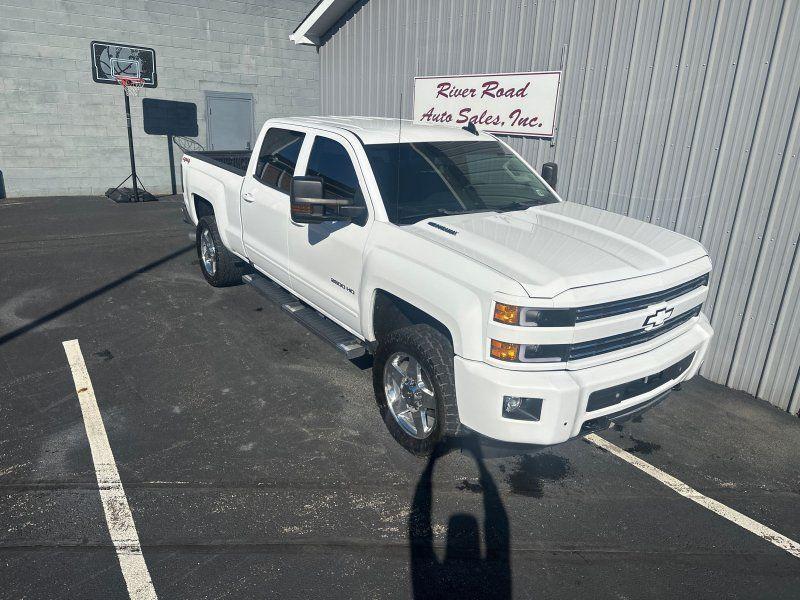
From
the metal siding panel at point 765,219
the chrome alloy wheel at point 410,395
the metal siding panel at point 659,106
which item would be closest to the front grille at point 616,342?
the chrome alloy wheel at point 410,395

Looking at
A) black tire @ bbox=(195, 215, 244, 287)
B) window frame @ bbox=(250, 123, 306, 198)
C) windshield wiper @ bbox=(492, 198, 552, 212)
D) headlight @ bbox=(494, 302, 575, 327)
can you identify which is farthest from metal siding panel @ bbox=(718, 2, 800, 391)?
black tire @ bbox=(195, 215, 244, 287)

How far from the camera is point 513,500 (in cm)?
377

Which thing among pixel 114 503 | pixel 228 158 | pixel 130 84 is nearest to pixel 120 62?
pixel 130 84

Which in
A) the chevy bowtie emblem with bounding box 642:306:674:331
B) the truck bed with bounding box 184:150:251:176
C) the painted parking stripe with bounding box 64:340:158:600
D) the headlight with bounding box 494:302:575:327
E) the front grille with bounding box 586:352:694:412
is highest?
the truck bed with bounding box 184:150:251:176

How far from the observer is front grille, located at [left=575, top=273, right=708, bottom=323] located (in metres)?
3.33

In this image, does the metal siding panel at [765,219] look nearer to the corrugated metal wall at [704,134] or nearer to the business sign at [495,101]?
the corrugated metal wall at [704,134]

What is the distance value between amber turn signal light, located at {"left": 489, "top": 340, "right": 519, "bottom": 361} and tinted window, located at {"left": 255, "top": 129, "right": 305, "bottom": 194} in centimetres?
278

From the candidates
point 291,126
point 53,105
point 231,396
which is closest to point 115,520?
point 231,396

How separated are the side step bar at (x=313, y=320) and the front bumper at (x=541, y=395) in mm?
1275

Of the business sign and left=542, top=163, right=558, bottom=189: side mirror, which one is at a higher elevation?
the business sign

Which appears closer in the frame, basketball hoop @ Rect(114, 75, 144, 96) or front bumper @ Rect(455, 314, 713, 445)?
front bumper @ Rect(455, 314, 713, 445)

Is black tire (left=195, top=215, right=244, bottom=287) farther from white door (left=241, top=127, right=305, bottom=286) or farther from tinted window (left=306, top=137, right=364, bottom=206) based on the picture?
tinted window (left=306, top=137, right=364, bottom=206)

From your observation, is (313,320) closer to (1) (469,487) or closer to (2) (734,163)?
(1) (469,487)

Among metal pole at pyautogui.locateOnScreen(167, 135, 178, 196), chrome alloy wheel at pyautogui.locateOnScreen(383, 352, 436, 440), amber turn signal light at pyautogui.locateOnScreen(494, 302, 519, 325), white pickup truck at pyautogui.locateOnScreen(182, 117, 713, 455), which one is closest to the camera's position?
amber turn signal light at pyautogui.locateOnScreen(494, 302, 519, 325)
